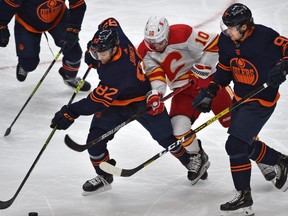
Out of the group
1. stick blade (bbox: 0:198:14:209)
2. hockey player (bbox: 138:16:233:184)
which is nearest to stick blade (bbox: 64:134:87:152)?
stick blade (bbox: 0:198:14:209)

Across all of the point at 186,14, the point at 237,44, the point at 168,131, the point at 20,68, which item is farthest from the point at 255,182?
the point at 186,14

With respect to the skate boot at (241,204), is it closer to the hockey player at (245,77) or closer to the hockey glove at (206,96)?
the hockey player at (245,77)

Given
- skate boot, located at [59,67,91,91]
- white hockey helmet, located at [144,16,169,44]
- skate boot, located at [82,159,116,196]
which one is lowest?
skate boot, located at [59,67,91,91]

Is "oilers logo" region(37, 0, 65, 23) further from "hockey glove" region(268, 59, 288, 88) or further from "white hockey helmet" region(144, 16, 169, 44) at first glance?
"hockey glove" region(268, 59, 288, 88)

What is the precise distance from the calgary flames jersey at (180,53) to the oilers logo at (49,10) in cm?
125

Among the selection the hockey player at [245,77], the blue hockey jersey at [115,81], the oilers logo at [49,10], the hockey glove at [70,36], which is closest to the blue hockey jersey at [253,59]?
the hockey player at [245,77]

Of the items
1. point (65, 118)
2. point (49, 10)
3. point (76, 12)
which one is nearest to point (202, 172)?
point (65, 118)

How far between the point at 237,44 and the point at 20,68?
7.73 ft

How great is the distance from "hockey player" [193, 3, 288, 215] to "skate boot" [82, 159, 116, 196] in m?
0.72

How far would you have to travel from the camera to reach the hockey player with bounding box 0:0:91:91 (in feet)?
18.7

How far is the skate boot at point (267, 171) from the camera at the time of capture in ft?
14.8

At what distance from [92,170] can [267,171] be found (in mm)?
1082

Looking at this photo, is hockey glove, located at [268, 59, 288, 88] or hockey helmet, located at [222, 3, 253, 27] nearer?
hockey glove, located at [268, 59, 288, 88]

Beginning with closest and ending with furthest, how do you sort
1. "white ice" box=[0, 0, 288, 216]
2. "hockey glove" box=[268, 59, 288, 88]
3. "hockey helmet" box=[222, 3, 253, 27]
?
"hockey glove" box=[268, 59, 288, 88] < "hockey helmet" box=[222, 3, 253, 27] < "white ice" box=[0, 0, 288, 216]
